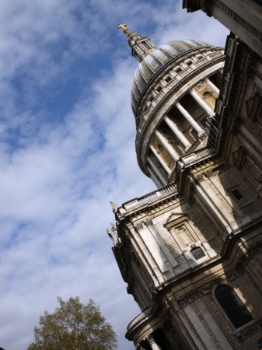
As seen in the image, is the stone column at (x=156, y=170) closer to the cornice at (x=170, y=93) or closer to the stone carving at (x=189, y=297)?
the cornice at (x=170, y=93)

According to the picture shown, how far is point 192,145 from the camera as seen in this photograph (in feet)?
120

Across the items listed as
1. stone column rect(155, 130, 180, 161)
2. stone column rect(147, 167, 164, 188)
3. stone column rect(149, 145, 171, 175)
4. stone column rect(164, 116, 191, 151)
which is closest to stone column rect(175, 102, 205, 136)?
stone column rect(164, 116, 191, 151)

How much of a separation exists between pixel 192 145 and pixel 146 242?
1516 centimetres

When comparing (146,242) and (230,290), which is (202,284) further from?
(146,242)

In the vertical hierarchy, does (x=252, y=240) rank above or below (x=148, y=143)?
below

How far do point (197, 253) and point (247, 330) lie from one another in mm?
5858

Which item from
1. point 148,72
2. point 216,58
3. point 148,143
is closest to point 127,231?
point 148,143

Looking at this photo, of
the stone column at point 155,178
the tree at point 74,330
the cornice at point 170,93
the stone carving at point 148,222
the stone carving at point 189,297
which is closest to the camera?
the stone carving at point 189,297

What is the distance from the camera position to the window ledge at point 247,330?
20.1m

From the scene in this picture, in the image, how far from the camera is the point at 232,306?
21.5 metres

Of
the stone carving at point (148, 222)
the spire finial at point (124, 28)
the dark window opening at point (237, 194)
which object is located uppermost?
the spire finial at point (124, 28)

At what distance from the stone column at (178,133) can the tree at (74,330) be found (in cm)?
1977

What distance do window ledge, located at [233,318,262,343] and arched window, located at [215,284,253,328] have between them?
0.49 m

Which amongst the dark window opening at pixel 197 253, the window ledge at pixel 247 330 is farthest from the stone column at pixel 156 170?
the window ledge at pixel 247 330
